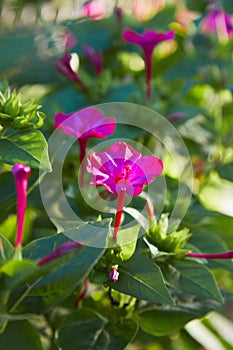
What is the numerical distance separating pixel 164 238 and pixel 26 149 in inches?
8.0

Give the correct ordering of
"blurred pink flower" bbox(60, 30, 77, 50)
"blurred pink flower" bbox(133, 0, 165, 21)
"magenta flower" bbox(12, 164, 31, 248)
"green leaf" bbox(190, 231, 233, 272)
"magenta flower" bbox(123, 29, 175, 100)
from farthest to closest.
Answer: "blurred pink flower" bbox(133, 0, 165, 21)
"blurred pink flower" bbox(60, 30, 77, 50)
"magenta flower" bbox(123, 29, 175, 100)
"green leaf" bbox(190, 231, 233, 272)
"magenta flower" bbox(12, 164, 31, 248)

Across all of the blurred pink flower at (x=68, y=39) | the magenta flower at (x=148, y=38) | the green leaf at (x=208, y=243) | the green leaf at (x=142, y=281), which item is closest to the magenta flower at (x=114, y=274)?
the green leaf at (x=142, y=281)

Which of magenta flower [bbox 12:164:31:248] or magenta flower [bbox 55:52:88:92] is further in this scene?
magenta flower [bbox 55:52:88:92]

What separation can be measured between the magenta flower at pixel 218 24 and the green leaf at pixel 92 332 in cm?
83

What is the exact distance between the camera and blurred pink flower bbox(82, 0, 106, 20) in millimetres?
1347

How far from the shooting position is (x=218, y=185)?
42.6 inches

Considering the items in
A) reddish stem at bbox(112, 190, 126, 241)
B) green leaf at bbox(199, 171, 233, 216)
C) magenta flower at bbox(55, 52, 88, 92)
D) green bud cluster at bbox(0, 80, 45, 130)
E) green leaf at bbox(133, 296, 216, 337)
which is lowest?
green leaf at bbox(133, 296, 216, 337)

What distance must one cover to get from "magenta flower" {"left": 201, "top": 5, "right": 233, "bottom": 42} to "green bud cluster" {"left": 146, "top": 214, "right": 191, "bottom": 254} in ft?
2.50

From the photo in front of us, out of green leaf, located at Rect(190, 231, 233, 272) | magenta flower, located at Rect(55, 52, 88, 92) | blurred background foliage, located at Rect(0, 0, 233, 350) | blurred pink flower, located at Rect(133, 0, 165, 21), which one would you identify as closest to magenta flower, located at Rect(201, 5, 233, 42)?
blurred background foliage, located at Rect(0, 0, 233, 350)

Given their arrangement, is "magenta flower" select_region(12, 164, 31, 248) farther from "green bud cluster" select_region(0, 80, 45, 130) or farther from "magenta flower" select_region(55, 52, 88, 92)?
"magenta flower" select_region(55, 52, 88, 92)

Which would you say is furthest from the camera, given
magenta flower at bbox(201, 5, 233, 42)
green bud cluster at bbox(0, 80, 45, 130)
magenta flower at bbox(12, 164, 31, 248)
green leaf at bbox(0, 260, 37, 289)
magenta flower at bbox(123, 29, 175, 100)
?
magenta flower at bbox(201, 5, 233, 42)

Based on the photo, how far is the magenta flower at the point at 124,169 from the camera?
0.71m

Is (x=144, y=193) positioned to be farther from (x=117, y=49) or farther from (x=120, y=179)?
(x=117, y=49)

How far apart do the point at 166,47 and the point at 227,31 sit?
0.19 metres
